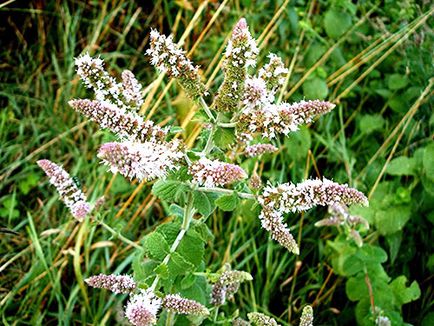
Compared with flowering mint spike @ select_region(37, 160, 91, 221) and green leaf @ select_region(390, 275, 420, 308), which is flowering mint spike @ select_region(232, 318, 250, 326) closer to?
flowering mint spike @ select_region(37, 160, 91, 221)

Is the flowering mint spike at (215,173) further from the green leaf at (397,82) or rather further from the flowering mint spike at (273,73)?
the green leaf at (397,82)

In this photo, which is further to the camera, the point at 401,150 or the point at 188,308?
the point at 401,150

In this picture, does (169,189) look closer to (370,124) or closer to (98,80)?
(98,80)

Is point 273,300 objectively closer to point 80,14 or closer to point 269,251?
point 269,251

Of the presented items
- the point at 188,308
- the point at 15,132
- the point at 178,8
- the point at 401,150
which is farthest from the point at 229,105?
the point at 178,8

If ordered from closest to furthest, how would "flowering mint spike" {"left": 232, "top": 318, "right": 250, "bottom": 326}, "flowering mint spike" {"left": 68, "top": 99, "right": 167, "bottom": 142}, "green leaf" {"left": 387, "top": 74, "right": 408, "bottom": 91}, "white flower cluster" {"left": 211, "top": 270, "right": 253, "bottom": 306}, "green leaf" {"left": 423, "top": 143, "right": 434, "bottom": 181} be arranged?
"flowering mint spike" {"left": 68, "top": 99, "right": 167, "bottom": 142} → "white flower cluster" {"left": 211, "top": 270, "right": 253, "bottom": 306} → "flowering mint spike" {"left": 232, "top": 318, "right": 250, "bottom": 326} → "green leaf" {"left": 423, "top": 143, "right": 434, "bottom": 181} → "green leaf" {"left": 387, "top": 74, "right": 408, "bottom": 91}

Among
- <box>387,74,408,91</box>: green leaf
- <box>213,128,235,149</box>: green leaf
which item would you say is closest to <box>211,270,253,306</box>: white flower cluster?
<box>213,128,235,149</box>: green leaf
